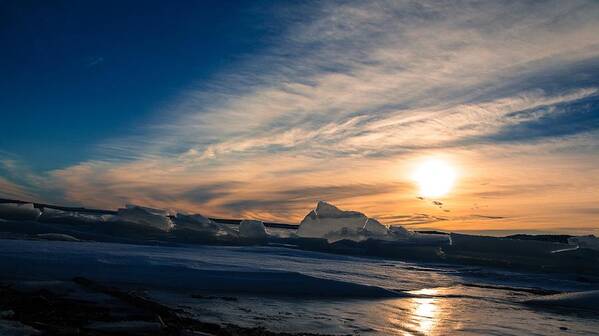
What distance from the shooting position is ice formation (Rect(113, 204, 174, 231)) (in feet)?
60.6

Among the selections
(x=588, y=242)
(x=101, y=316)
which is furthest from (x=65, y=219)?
(x=588, y=242)

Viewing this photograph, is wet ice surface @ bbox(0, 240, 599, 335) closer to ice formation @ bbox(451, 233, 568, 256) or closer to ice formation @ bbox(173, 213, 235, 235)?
ice formation @ bbox(451, 233, 568, 256)

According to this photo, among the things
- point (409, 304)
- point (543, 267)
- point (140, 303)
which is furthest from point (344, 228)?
point (140, 303)

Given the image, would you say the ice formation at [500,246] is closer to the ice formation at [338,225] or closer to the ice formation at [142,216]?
the ice formation at [338,225]

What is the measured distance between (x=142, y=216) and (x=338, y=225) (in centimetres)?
810

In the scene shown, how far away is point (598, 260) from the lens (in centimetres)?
1584

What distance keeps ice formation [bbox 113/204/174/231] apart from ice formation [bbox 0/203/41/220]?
382 cm

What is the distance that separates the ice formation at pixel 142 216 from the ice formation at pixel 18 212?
382 cm

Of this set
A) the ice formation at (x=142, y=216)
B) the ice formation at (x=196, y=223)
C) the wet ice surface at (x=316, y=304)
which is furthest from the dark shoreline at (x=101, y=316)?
the ice formation at (x=196, y=223)

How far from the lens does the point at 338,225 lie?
1945 cm

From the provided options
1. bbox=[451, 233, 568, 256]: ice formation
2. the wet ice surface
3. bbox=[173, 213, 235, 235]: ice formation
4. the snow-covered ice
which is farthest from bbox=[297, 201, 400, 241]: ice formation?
the wet ice surface

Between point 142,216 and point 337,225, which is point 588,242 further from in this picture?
point 142,216

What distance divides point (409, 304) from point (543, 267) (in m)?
11.4

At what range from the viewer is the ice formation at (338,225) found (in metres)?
19.0
